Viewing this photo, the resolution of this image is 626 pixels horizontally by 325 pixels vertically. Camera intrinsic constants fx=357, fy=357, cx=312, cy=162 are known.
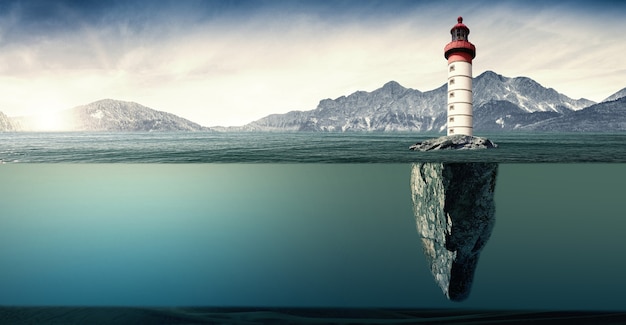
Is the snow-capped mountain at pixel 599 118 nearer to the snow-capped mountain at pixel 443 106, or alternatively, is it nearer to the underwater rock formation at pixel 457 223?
the snow-capped mountain at pixel 443 106

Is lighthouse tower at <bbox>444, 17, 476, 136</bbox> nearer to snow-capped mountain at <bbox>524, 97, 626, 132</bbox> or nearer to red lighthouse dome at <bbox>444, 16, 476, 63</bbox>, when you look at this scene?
red lighthouse dome at <bbox>444, 16, 476, 63</bbox>

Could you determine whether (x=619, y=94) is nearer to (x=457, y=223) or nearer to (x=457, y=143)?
(x=457, y=223)

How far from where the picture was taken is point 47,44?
30.3ft

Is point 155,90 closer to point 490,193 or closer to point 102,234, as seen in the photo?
point 490,193

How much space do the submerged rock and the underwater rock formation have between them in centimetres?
488

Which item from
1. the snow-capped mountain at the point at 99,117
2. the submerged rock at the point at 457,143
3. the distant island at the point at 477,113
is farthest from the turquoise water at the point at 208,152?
the snow-capped mountain at the point at 99,117

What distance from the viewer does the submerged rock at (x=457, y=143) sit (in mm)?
16875

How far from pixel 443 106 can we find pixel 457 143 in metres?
4.56

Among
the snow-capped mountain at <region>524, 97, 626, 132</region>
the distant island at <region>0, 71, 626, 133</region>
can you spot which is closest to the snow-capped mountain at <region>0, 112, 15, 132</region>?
the distant island at <region>0, 71, 626, 133</region>

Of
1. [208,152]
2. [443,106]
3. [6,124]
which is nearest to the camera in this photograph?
[6,124]

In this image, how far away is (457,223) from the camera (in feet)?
32.1

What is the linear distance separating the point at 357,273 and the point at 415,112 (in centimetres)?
1610

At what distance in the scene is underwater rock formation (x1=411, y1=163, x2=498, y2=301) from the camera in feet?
32.4

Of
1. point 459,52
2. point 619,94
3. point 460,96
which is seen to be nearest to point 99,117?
point 459,52
